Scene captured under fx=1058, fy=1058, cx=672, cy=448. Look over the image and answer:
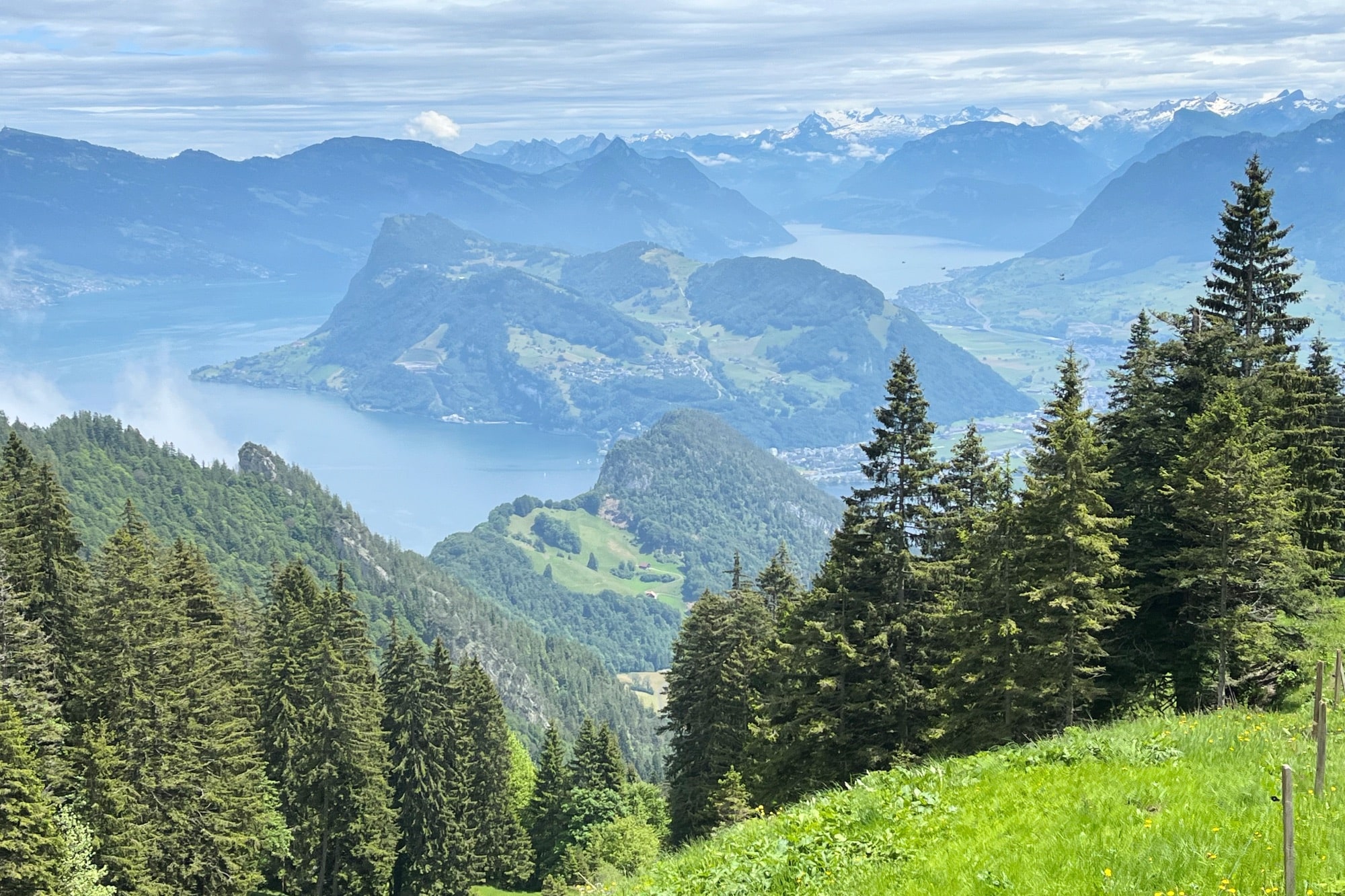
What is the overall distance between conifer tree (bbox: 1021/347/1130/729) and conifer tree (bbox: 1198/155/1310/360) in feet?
68.9

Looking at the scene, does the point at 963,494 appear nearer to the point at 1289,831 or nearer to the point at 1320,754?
the point at 1320,754

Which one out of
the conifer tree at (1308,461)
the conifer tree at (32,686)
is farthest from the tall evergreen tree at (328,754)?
the conifer tree at (1308,461)

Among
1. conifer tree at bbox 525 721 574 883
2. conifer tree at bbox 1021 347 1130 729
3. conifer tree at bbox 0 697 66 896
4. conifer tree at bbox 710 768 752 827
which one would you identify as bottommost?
conifer tree at bbox 525 721 574 883

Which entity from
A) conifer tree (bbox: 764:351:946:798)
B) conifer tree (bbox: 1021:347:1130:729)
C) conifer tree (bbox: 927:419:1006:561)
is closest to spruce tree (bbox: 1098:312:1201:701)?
conifer tree (bbox: 1021:347:1130:729)

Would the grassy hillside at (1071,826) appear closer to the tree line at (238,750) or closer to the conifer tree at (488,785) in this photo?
the tree line at (238,750)

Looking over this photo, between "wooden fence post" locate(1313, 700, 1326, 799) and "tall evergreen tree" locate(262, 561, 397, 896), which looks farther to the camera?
"tall evergreen tree" locate(262, 561, 397, 896)

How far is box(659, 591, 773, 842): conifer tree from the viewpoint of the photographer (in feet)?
149

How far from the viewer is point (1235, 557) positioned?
25188mm

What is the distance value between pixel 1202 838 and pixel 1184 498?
54.4ft

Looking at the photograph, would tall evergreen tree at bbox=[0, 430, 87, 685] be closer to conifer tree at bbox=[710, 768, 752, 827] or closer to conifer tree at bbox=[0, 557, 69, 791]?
conifer tree at bbox=[0, 557, 69, 791]

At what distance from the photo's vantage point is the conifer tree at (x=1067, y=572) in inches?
979

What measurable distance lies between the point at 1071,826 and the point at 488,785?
50876mm

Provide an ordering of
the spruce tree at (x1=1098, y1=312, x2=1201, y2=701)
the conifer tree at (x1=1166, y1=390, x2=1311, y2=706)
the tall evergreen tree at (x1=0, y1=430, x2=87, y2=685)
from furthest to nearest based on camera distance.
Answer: the tall evergreen tree at (x1=0, y1=430, x2=87, y2=685), the spruce tree at (x1=1098, y1=312, x2=1201, y2=701), the conifer tree at (x1=1166, y1=390, x2=1311, y2=706)

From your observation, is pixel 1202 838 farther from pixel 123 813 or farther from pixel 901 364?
pixel 123 813
